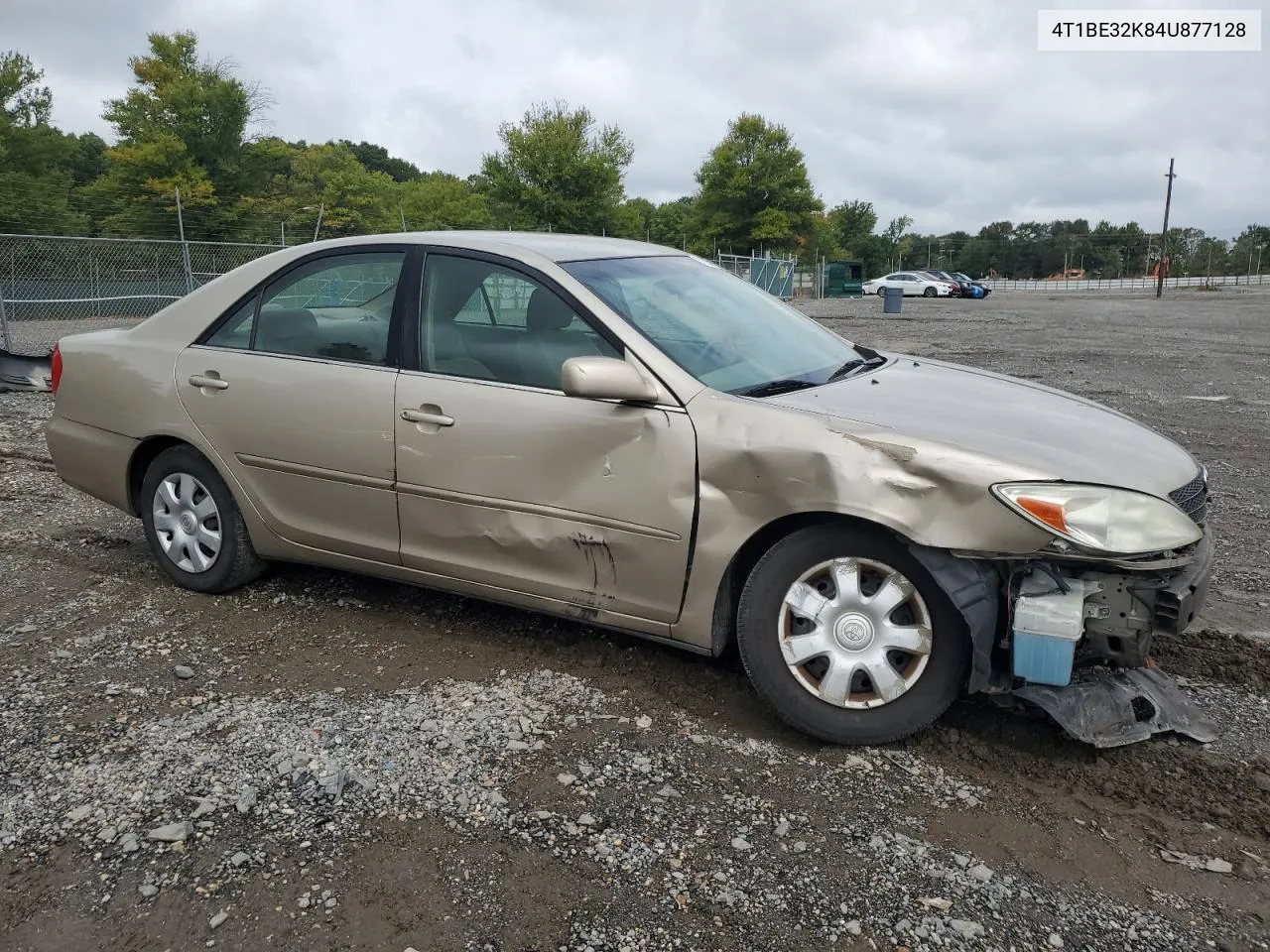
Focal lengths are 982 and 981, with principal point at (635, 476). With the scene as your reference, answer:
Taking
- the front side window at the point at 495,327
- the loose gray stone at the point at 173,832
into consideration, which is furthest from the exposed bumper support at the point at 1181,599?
the loose gray stone at the point at 173,832

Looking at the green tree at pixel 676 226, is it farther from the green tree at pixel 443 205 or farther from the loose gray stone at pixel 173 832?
the loose gray stone at pixel 173 832

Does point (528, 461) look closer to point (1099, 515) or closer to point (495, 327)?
point (495, 327)

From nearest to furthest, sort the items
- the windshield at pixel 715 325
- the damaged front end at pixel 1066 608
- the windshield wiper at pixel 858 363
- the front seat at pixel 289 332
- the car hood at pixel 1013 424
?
the damaged front end at pixel 1066 608, the car hood at pixel 1013 424, the windshield at pixel 715 325, the windshield wiper at pixel 858 363, the front seat at pixel 289 332

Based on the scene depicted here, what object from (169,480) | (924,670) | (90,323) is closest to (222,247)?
(90,323)

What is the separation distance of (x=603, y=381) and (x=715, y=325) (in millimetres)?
770

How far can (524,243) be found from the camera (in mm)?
3885

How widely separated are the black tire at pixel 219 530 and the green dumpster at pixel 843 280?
50.4 m

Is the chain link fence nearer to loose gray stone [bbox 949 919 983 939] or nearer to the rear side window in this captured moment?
the rear side window

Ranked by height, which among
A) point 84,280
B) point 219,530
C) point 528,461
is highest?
point 84,280

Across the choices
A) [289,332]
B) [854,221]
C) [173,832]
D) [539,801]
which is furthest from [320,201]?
[854,221]

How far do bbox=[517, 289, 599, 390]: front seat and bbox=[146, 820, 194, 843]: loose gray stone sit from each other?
5.80 ft

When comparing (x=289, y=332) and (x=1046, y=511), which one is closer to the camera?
(x=1046, y=511)

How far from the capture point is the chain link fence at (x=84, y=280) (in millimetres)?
13680

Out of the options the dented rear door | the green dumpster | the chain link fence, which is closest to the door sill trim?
the dented rear door
